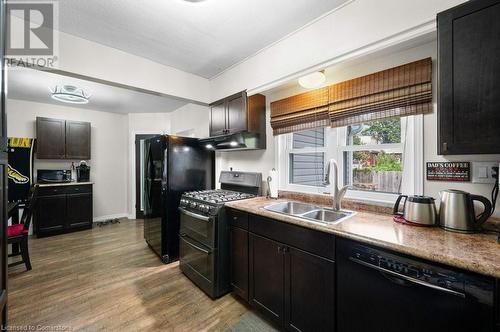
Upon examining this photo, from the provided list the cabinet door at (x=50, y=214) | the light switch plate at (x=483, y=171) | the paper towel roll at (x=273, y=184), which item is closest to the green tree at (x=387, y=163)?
the light switch plate at (x=483, y=171)

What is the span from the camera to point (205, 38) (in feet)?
7.09

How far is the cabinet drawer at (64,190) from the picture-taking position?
3845 mm

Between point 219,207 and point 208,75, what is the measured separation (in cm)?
204

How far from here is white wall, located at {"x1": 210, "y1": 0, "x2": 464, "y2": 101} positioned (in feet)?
4.54

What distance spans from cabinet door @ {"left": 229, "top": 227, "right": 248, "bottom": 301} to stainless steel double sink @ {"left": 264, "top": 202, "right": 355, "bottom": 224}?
1.32 ft

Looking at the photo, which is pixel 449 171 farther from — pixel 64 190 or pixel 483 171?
pixel 64 190

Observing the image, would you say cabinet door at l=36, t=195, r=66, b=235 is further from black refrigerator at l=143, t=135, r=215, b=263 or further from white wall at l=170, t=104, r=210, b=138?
white wall at l=170, t=104, r=210, b=138

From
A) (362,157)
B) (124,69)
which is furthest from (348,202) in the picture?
(124,69)

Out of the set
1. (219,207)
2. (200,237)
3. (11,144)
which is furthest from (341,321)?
(11,144)

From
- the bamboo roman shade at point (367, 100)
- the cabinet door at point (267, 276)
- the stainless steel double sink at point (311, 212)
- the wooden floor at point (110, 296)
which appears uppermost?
the bamboo roman shade at point (367, 100)

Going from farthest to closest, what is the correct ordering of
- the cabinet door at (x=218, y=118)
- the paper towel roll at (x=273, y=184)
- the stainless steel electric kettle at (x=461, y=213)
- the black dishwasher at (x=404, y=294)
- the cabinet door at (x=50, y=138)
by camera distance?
the cabinet door at (x=50, y=138), the cabinet door at (x=218, y=118), the paper towel roll at (x=273, y=184), the stainless steel electric kettle at (x=461, y=213), the black dishwasher at (x=404, y=294)

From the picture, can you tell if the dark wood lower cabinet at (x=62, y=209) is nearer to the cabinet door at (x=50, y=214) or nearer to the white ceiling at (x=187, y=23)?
the cabinet door at (x=50, y=214)

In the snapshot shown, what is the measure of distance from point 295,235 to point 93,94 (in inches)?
166

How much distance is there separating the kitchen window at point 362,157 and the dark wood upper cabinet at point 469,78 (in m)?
0.45
